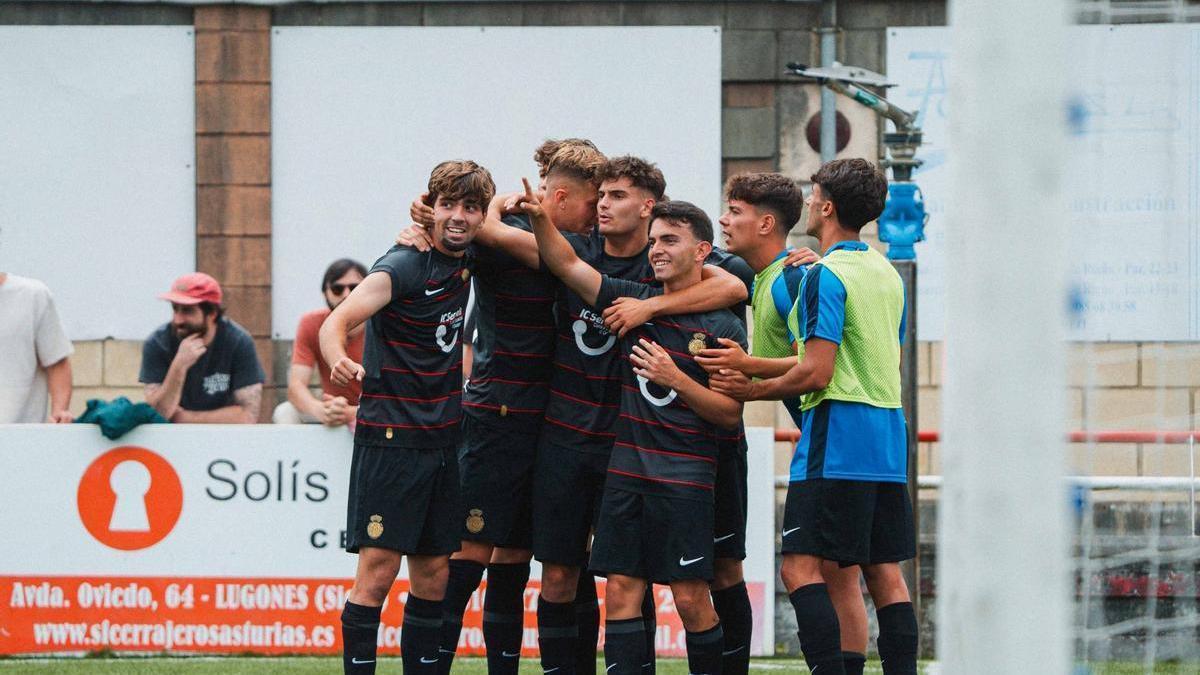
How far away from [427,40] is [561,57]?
0.95 metres

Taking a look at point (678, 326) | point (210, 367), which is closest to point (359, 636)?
point (678, 326)

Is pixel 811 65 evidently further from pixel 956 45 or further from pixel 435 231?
pixel 956 45

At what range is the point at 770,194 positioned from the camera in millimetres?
5973

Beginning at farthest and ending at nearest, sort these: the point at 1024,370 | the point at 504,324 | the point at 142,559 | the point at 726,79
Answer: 1. the point at 726,79
2. the point at 142,559
3. the point at 504,324
4. the point at 1024,370

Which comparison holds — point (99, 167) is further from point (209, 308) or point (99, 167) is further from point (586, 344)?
point (586, 344)

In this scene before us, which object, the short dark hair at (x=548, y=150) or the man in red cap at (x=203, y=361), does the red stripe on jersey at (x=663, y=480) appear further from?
the man in red cap at (x=203, y=361)

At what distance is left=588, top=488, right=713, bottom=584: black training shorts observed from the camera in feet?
18.1

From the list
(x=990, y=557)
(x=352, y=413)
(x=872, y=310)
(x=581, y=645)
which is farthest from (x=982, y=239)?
(x=352, y=413)

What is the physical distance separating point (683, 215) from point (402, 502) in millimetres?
1356

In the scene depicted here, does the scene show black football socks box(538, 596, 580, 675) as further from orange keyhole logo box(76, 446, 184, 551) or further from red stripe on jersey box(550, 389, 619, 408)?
orange keyhole logo box(76, 446, 184, 551)

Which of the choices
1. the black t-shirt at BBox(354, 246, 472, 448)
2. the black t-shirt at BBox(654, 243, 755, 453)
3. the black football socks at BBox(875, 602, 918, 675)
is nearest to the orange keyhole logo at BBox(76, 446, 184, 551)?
the black t-shirt at BBox(354, 246, 472, 448)

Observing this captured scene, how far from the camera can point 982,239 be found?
2.44 metres

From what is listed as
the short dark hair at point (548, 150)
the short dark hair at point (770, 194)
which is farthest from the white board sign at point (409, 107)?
the short dark hair at point (770, 194)

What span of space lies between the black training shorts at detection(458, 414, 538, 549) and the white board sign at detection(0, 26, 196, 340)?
6.21 meters
